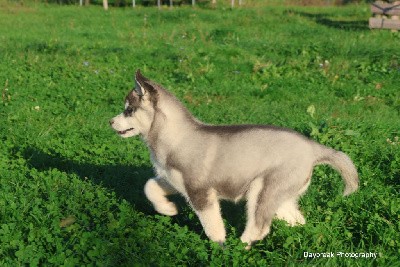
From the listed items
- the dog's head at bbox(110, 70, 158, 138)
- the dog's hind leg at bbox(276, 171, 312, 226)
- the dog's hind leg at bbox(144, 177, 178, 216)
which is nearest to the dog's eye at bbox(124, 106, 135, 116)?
the dog's head at bbox(110, 70, 158, 138)

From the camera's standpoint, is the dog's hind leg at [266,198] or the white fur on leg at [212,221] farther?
the white fur on leg at [212,221]

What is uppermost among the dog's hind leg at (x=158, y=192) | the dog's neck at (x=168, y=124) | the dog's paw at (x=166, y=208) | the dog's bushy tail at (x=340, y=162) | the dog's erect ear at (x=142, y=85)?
the dog's erect ear at (x=142, y=85)

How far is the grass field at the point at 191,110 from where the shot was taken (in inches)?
192

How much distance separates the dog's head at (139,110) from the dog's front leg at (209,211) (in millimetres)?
849

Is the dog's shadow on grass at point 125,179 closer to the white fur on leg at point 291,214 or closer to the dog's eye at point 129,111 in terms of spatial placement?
the white fur on leg at point 291,214

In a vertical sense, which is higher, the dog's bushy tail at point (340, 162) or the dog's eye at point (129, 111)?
the dog's eye at point (129, 111)

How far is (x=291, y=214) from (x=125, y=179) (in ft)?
7.51

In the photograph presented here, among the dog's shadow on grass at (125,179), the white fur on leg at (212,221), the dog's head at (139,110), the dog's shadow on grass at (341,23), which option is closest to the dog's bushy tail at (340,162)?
the white fur on leg at (212,221)

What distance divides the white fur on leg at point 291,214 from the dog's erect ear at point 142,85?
1.71 metres

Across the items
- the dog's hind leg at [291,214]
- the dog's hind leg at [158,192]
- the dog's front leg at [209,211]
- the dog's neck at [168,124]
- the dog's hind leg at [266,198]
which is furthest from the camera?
the dog's hind leg at [158,192]

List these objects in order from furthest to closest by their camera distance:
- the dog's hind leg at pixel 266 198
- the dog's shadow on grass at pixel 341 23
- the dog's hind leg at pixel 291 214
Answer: the dog's shadow on grass at pixel 341 23 < the dog's hind leg at pixel 291 214 < the dog's hind leg at pixel 266 198

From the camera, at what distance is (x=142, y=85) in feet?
16.5

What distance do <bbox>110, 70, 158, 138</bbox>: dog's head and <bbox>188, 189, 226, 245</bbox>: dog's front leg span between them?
849 millimetres

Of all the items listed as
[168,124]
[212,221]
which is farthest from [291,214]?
[168,124]
